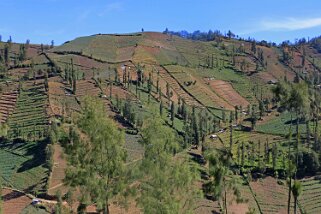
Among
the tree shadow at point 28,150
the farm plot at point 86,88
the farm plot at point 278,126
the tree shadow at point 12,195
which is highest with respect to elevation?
the farm plot at point 86,88

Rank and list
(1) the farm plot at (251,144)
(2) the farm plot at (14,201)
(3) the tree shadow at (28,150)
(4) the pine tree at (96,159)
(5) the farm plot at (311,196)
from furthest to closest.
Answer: (1) the farm plot at (251,144) → (3) the tree shadow at (28,150) → (5) the farm plot at (311,196) → (2) the farm plot at (14,201) → (4) the pine tree at (96,159)

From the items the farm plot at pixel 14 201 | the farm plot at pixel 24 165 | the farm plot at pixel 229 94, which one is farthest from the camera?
the farm plot at pixel 229 94

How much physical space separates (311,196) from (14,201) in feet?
193

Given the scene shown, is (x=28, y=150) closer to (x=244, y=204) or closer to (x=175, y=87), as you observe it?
(x=244, y=204)

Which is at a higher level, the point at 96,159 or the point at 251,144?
the point at 96,159

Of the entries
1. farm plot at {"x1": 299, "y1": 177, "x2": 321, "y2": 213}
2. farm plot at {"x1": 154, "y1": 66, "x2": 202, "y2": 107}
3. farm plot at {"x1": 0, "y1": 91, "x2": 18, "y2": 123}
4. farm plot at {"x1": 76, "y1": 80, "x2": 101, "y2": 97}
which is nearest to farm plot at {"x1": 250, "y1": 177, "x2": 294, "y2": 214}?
farm plot at {"x1": 299, "y1": 177, "x2": 321, "y2": 213}

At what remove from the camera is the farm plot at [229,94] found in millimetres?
185625

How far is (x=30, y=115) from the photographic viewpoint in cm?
13212

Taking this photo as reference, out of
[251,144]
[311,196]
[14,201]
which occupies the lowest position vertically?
[311,196]

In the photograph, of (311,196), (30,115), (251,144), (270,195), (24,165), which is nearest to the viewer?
(311,196)

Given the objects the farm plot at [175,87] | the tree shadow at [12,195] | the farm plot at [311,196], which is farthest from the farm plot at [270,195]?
the farm plot at [175,87]

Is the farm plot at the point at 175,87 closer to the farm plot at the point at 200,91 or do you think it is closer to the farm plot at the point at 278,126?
the farm plot at the point at 200,91

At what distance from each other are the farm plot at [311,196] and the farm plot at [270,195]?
9.84 ft

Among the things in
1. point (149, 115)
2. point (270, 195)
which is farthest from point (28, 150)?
point (149, 115)
